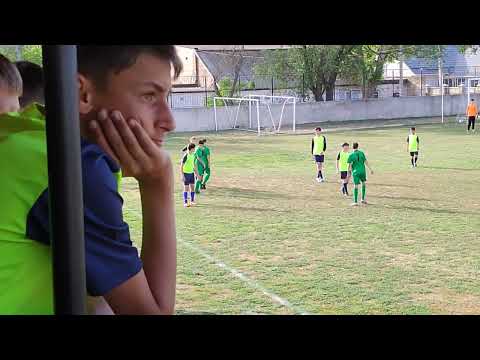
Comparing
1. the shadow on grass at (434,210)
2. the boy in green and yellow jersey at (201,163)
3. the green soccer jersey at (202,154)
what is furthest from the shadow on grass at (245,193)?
the shadow on grass at (434,210)

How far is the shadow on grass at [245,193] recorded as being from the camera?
7922 millimetres

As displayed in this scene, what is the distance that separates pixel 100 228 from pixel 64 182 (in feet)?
0.28

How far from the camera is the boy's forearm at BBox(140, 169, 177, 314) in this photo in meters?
0.74

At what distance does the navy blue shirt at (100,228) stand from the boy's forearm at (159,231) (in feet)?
0.39

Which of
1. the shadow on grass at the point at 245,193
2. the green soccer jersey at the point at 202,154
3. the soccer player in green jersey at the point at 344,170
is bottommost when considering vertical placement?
the shadow on grass at the point at 245,193

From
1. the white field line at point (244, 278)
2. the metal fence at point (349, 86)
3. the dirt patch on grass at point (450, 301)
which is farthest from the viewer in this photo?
the metal fence at point (349, 86)

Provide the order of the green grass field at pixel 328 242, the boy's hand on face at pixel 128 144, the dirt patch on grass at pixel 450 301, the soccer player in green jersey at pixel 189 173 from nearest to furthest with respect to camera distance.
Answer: the boy's hand on face at pixel 128 144 → the dirt patch on grass at pixel 450 301 → the green grass field at pixel 328 242 → the soccer player in green jersey at pixel 189 173

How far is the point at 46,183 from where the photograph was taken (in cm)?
58

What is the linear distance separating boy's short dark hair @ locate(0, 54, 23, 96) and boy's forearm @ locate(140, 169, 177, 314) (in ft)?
0.88

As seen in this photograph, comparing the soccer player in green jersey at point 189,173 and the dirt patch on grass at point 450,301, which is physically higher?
the soccer player in green jersey at point 189,173

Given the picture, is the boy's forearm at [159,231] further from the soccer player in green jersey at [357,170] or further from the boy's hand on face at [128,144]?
the soccer player in green jersey at [357,170]

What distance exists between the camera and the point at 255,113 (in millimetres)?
16438
